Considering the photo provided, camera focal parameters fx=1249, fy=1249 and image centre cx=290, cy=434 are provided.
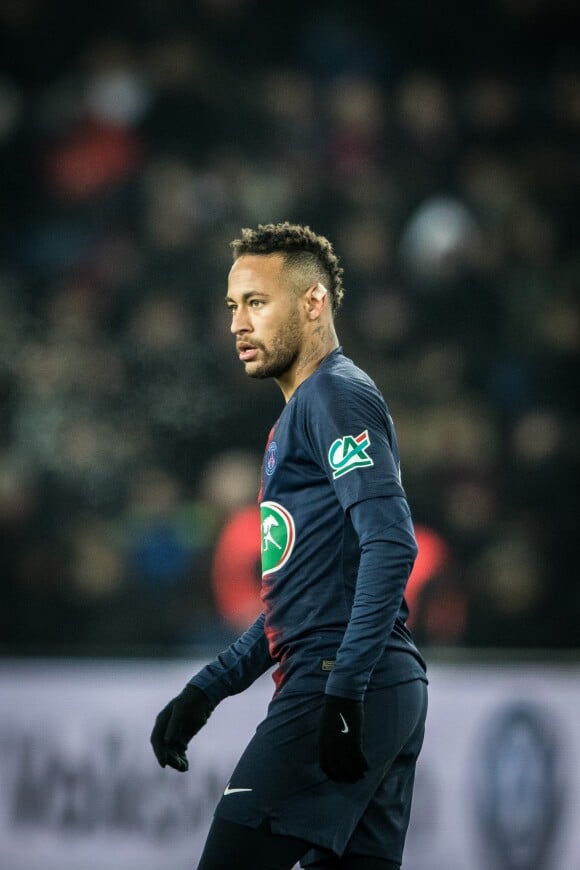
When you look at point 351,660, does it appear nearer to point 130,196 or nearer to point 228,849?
point 228,849

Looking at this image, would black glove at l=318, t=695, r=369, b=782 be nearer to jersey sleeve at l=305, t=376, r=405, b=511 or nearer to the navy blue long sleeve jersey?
the navy blue long sleeve jersey

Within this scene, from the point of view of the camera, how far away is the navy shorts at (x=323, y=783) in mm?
2279

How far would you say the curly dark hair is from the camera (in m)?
2.67

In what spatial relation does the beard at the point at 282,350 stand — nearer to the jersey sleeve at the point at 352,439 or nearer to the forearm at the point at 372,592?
the jersey sleeve at the point at 352,439

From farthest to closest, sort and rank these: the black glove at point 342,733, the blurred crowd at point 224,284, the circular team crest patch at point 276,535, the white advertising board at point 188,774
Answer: the blurred crowd at point 224,284 → the white advertising board at point 188,774 → the circular team crest patch at point 276,535 → the black glove at point 342,733

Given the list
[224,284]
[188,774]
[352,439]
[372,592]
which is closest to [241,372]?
[224,284]

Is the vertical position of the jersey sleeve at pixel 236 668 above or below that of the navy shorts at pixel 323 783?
above

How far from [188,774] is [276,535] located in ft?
8.65

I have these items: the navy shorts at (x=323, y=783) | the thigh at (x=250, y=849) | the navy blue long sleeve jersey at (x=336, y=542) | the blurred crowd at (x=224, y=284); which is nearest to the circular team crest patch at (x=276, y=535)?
the navy blue long sleeve jersey at (x=336, y=542)

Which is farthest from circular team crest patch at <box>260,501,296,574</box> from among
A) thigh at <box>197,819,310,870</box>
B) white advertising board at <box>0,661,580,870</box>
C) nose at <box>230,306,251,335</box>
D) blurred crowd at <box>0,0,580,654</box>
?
blurred crowd at <box>0,0,580,654</box>

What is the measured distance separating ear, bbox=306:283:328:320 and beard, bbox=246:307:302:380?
1.5 inches

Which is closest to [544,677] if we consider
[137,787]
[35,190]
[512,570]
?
[512,570]

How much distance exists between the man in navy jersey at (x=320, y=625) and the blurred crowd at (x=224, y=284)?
2.79 m

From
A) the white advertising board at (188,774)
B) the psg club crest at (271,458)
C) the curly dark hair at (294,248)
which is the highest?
the curly dark hair at (294,248)
